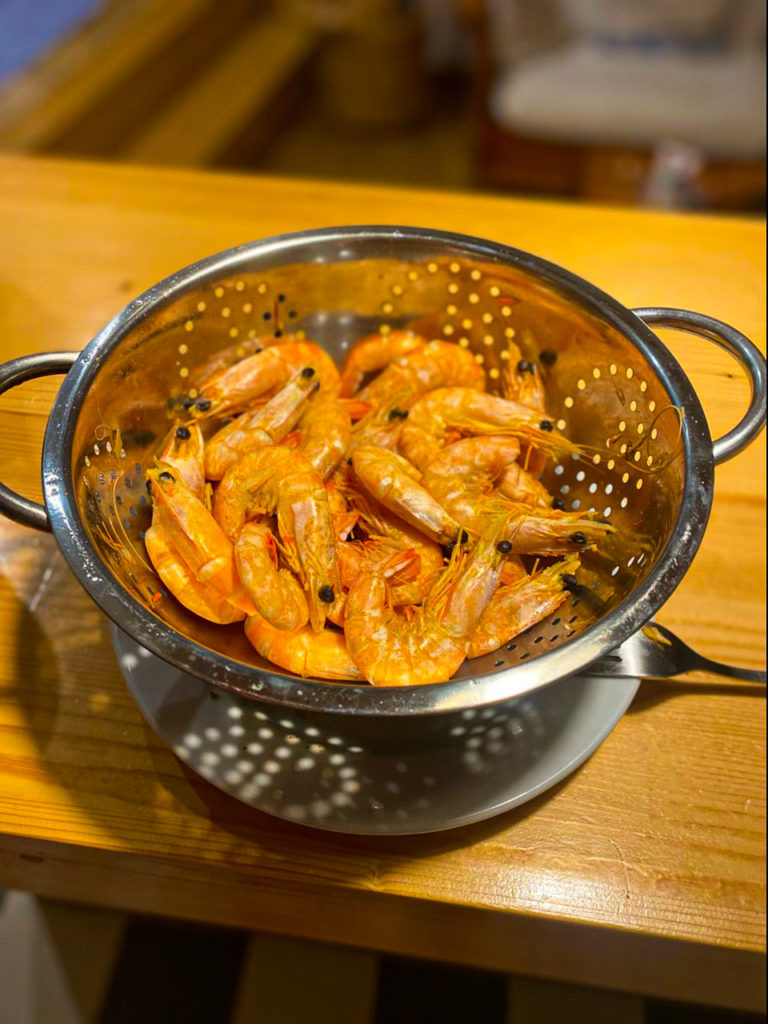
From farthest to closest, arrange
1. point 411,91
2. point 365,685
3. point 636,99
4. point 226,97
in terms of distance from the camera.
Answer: point 411,91, point 226,97, point 636,99, point 365,685

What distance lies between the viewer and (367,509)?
96 cm

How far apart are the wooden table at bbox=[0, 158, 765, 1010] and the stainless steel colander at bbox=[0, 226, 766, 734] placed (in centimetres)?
6

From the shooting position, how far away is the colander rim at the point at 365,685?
61cm

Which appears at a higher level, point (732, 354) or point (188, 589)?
point (732, 354)

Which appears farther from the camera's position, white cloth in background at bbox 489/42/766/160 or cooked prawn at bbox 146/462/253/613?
white cloth in background at bbox 489/42/766/160

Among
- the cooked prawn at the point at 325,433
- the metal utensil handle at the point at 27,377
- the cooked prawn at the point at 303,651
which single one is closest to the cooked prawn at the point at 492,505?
the cooked prawn at the point at 325,433

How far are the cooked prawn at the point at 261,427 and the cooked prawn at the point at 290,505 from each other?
0.02 metres

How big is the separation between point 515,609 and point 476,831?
208 millimetres

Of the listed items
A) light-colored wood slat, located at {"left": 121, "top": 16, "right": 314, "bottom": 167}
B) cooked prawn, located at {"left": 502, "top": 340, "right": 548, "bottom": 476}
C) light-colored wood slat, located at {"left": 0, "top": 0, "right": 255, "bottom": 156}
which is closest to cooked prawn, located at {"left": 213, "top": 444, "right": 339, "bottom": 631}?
cooked prawn, located at {"left": 502, "top": 340, "right": 548, "bottom": 476}

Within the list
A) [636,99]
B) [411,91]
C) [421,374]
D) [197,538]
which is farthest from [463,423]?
[411,91]

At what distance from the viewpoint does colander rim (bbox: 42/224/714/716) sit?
0.61 m

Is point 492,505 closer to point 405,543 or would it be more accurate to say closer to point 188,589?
point 405,543

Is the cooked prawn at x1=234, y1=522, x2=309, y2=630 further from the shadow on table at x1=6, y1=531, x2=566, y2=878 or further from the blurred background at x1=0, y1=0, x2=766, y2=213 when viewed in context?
the blurred background at x1=0, y1=0, x2=766, y2=213

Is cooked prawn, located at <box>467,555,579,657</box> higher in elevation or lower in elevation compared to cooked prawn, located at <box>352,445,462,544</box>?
lower
